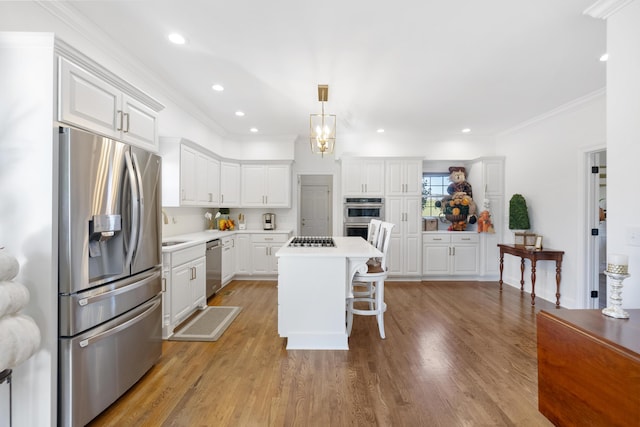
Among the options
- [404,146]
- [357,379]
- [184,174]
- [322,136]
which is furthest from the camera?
[404,146]

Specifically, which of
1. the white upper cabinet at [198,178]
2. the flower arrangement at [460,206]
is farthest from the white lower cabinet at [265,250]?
the flower arrangement at [460,206]

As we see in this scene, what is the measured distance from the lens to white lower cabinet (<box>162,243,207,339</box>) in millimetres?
2893

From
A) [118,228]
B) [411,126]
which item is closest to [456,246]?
[411,126]

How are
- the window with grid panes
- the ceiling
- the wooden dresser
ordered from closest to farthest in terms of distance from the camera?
the wooden dresser → the ceiling → the window with grid panes

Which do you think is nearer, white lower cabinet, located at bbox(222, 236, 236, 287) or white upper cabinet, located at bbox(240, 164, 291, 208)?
white lower cabinet, located at bbox(222, 236, 236, 287)

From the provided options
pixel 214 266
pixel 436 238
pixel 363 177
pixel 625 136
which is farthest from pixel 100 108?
pixel 436 238

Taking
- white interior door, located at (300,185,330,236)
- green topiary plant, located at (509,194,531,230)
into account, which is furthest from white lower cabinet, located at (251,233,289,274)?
green topiary plant, located at (509,194,531,230)

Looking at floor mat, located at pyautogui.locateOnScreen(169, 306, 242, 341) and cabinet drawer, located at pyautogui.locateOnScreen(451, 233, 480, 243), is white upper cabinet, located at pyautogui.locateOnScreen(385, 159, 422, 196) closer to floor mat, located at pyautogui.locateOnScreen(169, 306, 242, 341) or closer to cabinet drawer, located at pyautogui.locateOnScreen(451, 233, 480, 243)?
cabinet drawer, located at pyautogui.locateOnScreen(451, 233, 480, 243)

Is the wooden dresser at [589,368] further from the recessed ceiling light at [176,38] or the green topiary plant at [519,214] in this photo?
the green topiary plant at [519,214]

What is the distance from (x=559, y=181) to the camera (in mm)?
3986

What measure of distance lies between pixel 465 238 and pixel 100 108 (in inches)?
211

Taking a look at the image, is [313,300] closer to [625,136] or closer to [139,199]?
[139,199]

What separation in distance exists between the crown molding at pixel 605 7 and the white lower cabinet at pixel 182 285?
391 centimetres

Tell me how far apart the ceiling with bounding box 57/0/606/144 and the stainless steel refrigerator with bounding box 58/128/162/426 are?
113cm
